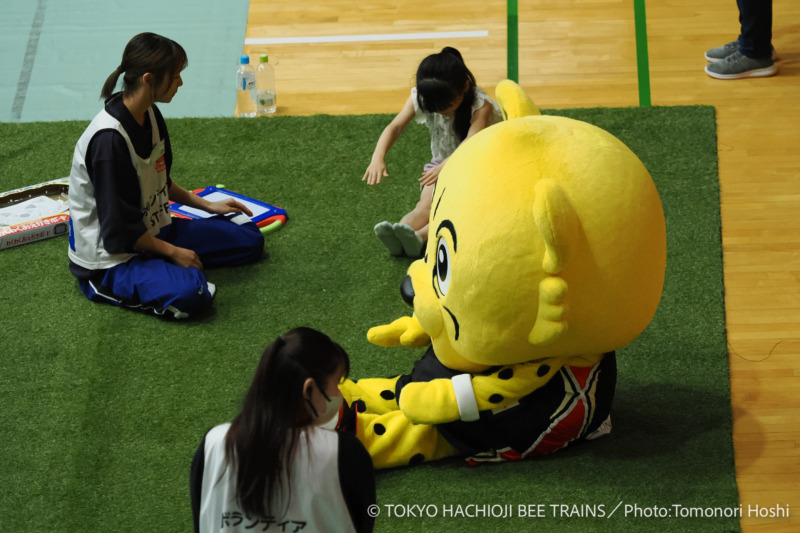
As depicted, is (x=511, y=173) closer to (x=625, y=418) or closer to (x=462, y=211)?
(x=462, y=211)

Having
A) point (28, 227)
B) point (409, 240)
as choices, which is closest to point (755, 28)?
point (409, 240)

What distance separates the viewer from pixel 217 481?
1.85m

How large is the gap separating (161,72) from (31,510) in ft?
4.82

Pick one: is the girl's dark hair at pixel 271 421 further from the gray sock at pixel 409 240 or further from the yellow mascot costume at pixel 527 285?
the gray sock at pixel 409 240

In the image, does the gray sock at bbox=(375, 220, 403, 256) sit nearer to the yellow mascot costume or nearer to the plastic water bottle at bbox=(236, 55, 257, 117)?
the yellow mascot costume

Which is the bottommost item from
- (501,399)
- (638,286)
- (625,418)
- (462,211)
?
(625,418)

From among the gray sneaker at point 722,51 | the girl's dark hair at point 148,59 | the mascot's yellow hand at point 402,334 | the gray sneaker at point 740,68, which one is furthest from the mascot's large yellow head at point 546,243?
the gray sneaker at point 722,51

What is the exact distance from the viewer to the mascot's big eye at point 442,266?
2.61 m

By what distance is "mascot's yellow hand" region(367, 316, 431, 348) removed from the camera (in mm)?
2941

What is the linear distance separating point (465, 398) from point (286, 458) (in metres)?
1.00

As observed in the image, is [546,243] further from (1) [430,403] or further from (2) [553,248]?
(1) [430,403]

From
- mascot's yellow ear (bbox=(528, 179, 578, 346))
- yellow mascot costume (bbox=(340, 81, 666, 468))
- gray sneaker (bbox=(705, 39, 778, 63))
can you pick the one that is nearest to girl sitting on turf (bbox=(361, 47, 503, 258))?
yellow mascot costume (bbox=(340, 81, 666, 468))

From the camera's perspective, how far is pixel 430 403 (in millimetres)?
2721

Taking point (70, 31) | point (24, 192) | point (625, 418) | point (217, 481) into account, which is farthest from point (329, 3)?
point (217, 481)
